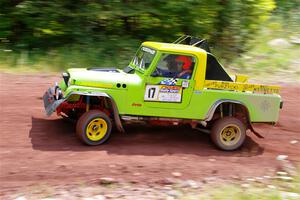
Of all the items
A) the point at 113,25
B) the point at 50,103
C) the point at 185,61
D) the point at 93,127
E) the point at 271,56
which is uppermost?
the point at 113,25

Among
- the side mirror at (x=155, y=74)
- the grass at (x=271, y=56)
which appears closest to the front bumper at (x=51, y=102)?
the side mirror at (x=155, y=74)

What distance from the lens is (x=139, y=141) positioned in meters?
7.40

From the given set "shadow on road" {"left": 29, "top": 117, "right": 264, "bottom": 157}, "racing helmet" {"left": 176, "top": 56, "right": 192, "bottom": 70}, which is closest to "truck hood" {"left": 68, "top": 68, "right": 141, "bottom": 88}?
"racing helmet" {"left": 176, "top": 56, "right": 192, "bottom": 70}

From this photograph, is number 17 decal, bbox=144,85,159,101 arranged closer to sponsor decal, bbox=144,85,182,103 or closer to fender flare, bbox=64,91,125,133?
sponsor decal, bbox=144,85,182,103

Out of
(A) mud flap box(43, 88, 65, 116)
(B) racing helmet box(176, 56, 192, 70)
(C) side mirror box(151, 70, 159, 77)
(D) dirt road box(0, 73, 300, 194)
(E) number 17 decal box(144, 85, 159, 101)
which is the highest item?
(B) racing helmet box(176, 56, 192, 70)

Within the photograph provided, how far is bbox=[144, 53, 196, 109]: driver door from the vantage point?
7074mm

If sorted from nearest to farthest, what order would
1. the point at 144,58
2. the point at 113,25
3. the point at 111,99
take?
the point at 111,99 → the point at 144,58 → the point at 113,25

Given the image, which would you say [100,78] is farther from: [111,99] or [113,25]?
[113,25]

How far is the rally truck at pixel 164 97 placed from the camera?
272 inches

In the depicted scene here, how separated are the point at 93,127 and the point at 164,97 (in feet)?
3.87

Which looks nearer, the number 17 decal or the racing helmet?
the number 17 decal

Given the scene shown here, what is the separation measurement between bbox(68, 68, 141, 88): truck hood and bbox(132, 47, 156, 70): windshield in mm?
240

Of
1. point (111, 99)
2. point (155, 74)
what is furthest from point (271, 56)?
point (111, 99)

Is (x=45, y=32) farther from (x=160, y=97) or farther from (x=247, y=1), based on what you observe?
(x=160, y=97)
